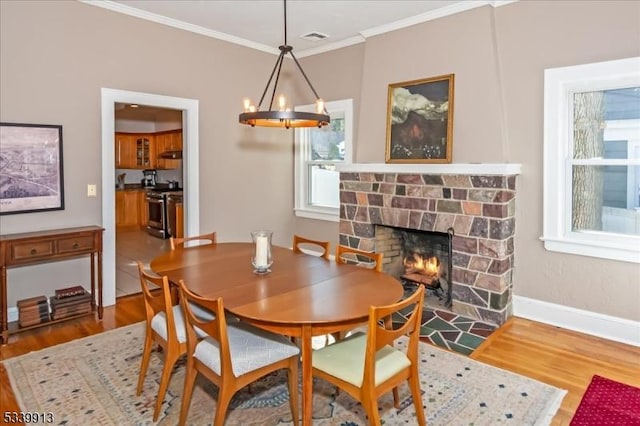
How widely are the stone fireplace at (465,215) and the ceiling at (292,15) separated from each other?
1.48 metres

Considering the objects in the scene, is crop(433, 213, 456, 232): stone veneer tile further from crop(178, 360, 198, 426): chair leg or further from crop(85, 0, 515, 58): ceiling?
crop(178, 360, 198, 426): chair leg

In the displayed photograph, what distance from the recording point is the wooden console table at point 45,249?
329 centimetres

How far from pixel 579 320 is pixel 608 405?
1198 mm

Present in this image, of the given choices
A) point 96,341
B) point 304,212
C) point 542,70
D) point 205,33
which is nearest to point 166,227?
→ point 304,212

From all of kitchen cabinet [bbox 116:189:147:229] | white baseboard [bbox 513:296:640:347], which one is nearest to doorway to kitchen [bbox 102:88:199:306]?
white baseboard [bbox 513:296:640:347]

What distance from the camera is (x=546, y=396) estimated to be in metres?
2.56

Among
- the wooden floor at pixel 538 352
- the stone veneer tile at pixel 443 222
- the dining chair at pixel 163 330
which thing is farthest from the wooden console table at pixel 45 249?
the stone veneer tile at pixel 443 222

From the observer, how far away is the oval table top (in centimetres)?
198

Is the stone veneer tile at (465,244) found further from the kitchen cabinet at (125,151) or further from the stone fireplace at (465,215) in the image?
the kitchen cabinet at (125,151)

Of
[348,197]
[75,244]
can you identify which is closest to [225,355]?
[75,244]

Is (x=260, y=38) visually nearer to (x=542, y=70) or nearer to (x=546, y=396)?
(x=542, y=70)

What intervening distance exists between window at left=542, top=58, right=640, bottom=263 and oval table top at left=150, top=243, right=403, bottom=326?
2035 mm

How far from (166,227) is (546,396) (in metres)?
6.99

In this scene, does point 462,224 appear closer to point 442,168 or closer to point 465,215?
point 465,215
